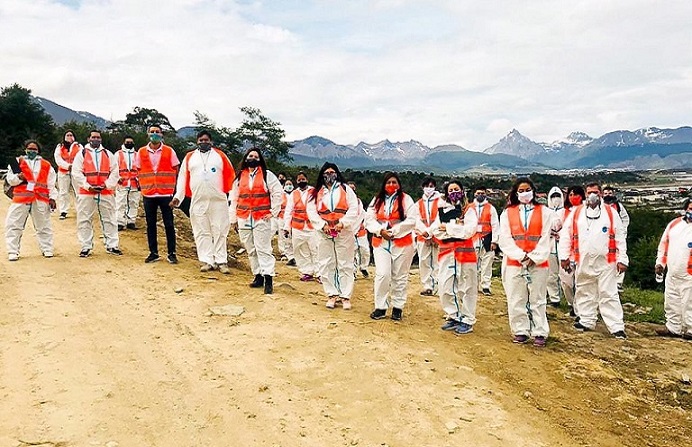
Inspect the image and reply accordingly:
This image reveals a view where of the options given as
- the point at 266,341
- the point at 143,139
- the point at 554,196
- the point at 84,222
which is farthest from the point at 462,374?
the point at 143,139

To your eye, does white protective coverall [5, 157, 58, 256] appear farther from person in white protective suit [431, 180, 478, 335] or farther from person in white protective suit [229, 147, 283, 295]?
person in white protective suit [431, 180, 478, 335]

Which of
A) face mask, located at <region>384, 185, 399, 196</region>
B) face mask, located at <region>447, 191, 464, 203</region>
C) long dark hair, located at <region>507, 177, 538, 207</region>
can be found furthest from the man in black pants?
long dark hair, located at <region>507, 177, 538, 207</region>

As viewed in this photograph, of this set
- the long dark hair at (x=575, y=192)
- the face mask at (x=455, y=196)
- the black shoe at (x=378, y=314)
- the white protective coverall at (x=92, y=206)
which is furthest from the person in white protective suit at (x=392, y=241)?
the white protective coverall at (x=92, y=206)

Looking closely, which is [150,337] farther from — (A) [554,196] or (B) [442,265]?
(A) [554,196]

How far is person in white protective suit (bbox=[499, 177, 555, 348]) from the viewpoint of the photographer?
22.6 ft

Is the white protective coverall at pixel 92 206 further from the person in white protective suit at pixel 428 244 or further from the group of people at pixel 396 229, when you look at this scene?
the person in white protective suit at pixel 428 244

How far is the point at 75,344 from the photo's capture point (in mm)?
5512

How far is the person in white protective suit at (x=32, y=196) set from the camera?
928 cm

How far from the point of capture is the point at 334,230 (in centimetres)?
750

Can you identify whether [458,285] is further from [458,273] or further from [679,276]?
[679,276]

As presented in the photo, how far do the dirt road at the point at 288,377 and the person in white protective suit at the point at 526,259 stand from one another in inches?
13.1

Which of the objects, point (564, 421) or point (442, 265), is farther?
point (442, 265)

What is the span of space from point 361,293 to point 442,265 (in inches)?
111

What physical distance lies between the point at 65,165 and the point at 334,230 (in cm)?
849
